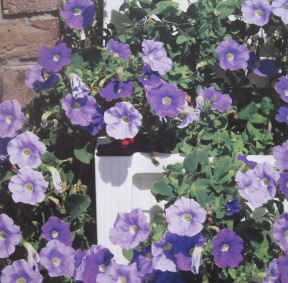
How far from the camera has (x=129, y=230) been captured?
132 cm

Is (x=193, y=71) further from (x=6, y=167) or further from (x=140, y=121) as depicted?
(x=6, y=167)

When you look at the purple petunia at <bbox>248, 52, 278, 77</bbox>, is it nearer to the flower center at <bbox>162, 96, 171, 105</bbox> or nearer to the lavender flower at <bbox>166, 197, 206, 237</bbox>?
the flower center at <bbox>162, 96, 171, 105</bbox>

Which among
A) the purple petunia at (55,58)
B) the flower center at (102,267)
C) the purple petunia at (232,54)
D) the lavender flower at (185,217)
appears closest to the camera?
the lavender flower at (185,217)

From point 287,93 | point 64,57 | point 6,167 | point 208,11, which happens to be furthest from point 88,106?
point 287,93

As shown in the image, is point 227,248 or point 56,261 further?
point 56,261

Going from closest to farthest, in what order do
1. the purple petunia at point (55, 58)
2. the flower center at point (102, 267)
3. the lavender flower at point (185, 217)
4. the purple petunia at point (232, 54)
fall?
the lavender flower at point (185, 217)
the flower center at point (102, 267)
the purple petunia at point (55, 58)
the purple petunia at point (232, 54)

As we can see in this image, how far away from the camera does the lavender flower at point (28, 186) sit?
4.50ft

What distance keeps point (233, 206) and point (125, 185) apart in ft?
1.02

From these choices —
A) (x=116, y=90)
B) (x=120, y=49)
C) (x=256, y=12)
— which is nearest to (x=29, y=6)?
(x=120, y=49)

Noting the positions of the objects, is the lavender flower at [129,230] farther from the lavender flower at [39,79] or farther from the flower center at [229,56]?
the flower center at [229,56]

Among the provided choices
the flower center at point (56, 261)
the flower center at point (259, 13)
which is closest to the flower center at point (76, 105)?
the flower center at point (56, 261)

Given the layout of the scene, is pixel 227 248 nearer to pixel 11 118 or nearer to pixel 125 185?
pixel 125 185

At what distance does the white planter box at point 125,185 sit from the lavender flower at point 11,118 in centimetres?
26

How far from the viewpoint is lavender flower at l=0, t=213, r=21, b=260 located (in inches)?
54.9
